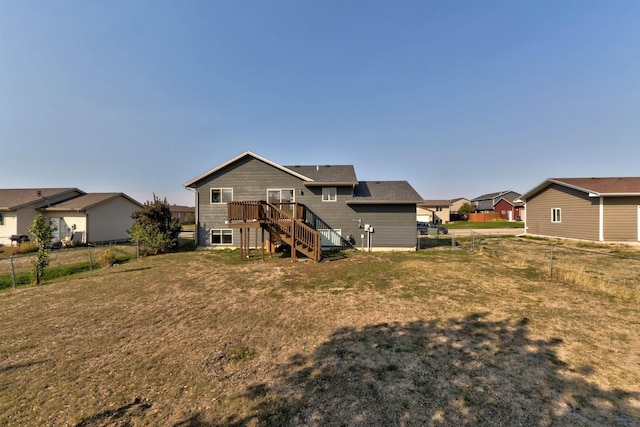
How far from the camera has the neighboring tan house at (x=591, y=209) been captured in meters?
16.8

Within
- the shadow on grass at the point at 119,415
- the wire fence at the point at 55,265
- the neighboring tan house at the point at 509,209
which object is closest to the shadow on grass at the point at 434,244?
the shadow on grass at the point at 119,415

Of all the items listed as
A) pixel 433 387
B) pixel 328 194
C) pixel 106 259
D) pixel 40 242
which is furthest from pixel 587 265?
pixel 40 242

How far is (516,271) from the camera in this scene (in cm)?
987

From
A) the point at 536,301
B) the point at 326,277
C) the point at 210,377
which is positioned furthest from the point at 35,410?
the point at 536,301

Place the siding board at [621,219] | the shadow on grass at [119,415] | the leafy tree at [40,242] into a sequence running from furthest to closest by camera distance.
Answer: the siding board at [621,219] < the leafy tree at [40,242] < the shadow on grass at [119,415]

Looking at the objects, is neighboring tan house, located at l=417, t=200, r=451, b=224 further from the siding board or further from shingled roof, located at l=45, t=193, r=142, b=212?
shingled roof, located at l=45, t=193, r=142, b=212

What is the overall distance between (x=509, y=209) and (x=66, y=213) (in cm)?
6196

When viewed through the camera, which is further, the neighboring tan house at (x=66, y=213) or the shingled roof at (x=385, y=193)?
the neighboring tan house at (x=66, y=213)

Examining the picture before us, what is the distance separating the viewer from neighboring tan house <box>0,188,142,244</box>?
744 inches

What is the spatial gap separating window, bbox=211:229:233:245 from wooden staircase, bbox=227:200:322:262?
140 inches

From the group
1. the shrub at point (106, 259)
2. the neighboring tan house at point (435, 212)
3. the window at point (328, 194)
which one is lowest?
the shrub at point (106, 259)

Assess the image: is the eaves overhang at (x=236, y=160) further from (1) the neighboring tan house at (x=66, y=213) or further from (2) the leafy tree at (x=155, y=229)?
(1) the neighboring tan house at (x=66, y=213)

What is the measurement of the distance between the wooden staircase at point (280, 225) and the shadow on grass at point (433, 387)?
25.7 ft

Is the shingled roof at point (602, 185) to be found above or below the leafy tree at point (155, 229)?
above
